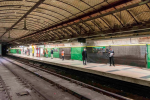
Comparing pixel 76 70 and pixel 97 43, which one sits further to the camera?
pixel 97 43

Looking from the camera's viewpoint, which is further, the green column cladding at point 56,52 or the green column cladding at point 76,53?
the green column cladding at point 56,52

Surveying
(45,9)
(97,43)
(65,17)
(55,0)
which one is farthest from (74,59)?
(55,0)

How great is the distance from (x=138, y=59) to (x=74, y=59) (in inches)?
404

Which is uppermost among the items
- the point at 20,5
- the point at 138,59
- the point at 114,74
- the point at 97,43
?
the point at 20,5

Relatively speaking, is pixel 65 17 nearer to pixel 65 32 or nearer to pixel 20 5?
pixel 20 5

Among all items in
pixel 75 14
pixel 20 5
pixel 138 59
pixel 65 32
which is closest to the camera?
pixel 20 5

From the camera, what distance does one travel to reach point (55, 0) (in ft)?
30.3

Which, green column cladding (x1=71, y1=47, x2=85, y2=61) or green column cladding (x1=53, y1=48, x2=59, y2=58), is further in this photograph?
green column cladding (x1=53, y1=48, x2=59, y2=58)

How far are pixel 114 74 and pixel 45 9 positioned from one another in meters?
8.16

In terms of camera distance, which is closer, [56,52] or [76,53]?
[76,53]

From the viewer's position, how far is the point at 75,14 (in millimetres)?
11469

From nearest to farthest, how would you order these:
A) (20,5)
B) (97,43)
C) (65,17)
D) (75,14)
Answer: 1. (20,5)
2. (75,14)
3. (65,17)
4. (97,43)

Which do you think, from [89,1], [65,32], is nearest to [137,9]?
[89,1]

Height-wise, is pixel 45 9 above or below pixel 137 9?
above
